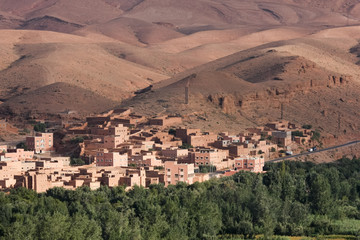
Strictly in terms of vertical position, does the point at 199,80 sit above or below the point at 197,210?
above

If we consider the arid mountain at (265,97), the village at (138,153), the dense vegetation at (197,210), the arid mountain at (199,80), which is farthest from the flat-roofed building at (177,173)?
the arid mountain at (199,80)

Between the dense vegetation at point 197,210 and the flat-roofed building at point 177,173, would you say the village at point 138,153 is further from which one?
the dense vegetation at point 197,210

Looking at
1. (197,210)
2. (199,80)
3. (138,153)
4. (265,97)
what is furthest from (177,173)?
(199,80)

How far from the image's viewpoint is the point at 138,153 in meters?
62.0

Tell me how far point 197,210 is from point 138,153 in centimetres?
1704

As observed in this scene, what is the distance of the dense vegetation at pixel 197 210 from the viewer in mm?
39625

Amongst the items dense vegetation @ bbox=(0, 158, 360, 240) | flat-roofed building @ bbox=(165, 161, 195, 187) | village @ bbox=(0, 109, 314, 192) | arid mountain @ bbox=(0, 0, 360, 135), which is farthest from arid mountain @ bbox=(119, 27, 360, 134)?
dense vegetation @ bbox=(0, 158, 360, 240)

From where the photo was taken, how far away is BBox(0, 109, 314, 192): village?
52031 millimetres

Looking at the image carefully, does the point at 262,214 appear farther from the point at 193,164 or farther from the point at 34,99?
the point at 34,99

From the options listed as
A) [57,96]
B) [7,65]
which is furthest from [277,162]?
[7,65]

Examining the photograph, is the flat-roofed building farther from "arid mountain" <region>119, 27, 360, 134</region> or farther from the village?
"arid mountain" <region>119, 27, 360, 134</region>

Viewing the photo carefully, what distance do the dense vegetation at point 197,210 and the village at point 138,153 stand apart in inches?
93.0

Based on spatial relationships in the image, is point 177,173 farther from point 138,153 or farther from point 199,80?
point 199,80

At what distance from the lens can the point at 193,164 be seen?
5844 cm
